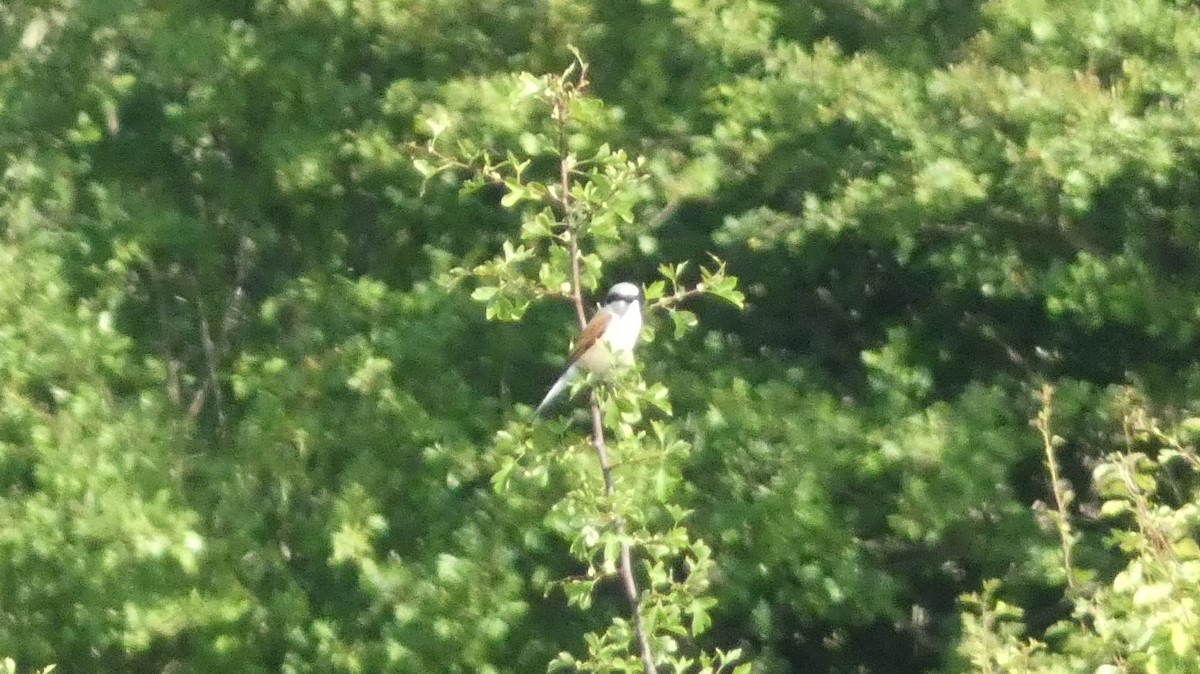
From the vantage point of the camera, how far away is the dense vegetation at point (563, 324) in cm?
579

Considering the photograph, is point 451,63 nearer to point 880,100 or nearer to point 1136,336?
point 880,100

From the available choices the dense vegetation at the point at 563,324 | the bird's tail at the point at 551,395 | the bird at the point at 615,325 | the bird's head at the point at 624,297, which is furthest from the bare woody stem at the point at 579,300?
the bird's tail at the point at 551,395

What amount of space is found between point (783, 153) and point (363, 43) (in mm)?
2463

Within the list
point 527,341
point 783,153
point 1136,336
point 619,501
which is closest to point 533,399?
point 527,341

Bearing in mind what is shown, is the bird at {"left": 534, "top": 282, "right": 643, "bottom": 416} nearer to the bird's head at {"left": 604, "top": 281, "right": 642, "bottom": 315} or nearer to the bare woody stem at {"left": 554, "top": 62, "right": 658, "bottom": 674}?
the bird's head at {"left": 604, "top": 281, "right": 642, "bottom": 315}

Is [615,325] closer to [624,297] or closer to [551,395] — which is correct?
[624,297]

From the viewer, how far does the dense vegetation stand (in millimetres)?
5789

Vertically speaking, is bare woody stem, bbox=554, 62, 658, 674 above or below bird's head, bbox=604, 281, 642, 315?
below

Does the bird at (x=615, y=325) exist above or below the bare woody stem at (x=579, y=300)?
above

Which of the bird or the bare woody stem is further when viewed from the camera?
the bird

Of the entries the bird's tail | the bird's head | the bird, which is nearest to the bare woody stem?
the bird

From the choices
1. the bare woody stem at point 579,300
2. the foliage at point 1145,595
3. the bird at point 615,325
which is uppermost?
the bird at point 615,325

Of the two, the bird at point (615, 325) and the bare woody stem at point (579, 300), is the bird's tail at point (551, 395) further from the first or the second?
the bare woody stem at point (579, 300)

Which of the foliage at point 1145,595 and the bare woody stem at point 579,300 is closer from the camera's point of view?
the foliage at point 1145,595
